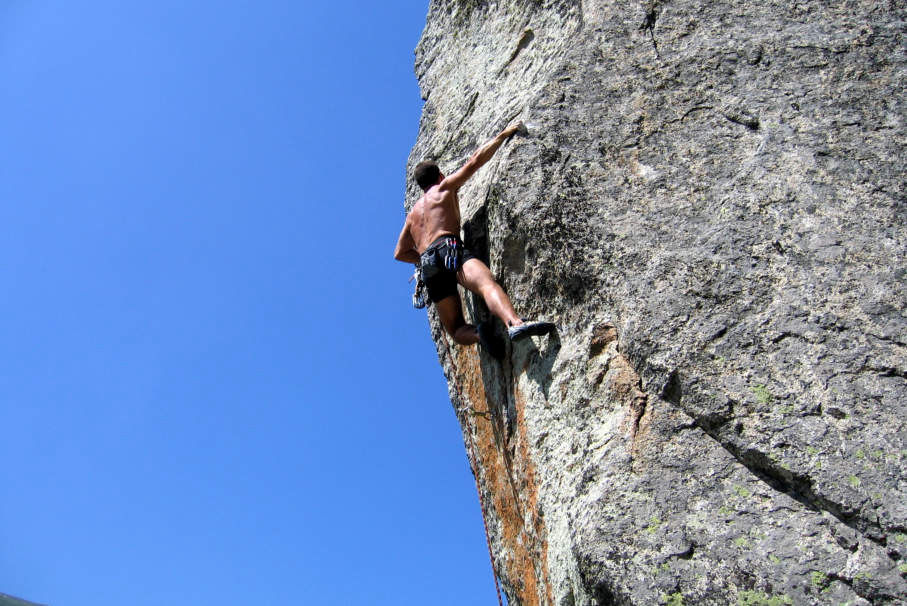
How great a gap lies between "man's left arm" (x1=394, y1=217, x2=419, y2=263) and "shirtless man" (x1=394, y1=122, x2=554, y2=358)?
20 cm

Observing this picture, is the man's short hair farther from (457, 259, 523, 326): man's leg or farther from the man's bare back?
(457, 259, 523, 326): man's leg

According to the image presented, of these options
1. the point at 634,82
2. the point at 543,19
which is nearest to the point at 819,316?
the point at 634,82

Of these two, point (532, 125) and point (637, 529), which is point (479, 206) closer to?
point (532, 125)

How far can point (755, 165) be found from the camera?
14.2ft

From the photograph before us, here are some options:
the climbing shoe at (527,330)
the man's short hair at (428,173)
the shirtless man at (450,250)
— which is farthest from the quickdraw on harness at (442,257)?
the climbing shoe at (527,330)

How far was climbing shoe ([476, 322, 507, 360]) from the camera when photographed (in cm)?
515

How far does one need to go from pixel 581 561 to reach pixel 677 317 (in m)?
1.36

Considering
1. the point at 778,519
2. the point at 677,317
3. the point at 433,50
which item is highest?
the point at 433,50

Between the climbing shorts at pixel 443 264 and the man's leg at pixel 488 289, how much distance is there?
0.09 metres

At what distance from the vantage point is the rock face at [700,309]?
319 cm

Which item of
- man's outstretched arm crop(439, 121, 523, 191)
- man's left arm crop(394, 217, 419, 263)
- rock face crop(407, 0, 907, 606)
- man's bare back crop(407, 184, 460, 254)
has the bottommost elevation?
rock face crop(407, 0, 907, 606)

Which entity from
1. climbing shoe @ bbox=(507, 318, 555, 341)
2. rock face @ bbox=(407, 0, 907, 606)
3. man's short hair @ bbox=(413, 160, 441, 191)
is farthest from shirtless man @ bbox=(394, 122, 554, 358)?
climbing shoe @ bbox=(507, 318, 555, 341)

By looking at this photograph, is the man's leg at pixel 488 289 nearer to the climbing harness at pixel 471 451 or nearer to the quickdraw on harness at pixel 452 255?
the quickdraw on harness at pixel 452 255

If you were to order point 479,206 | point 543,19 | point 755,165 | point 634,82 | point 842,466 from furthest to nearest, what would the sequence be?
point 543,19, point 479,206, point 634,82, point 755,165, point 842,466
